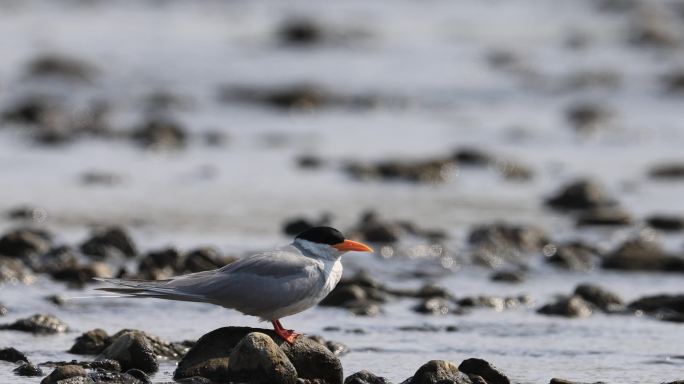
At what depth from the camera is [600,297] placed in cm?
1034

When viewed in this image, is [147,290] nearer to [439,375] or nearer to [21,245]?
[439,375]

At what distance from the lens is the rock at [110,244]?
11.7 m

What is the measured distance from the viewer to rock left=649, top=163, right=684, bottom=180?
52.7ft

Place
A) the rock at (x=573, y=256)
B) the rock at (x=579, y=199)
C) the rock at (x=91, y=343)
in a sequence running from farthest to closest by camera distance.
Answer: the rock at (x=579, y=199) < the rock at (x=573, y=256) < the rock at (x=91, y=343)

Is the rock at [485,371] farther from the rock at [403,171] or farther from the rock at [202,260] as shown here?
the rock at [403,171]

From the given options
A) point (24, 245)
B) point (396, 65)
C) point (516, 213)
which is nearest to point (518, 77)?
point (396, 65)

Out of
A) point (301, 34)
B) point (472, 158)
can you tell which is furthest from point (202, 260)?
point (301, 34)

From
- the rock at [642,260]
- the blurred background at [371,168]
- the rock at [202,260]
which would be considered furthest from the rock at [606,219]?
the rock at [202,260]

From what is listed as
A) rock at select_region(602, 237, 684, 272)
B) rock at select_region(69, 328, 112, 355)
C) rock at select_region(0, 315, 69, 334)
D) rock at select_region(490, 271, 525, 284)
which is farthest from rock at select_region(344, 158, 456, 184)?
rock at select_region(69, 328, 112, 355)

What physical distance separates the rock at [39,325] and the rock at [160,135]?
7841 mm

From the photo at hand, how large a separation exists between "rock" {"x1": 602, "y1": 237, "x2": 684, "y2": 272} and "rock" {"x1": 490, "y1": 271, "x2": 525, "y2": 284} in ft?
3.06

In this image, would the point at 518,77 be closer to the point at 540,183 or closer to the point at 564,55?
the point at 564,55

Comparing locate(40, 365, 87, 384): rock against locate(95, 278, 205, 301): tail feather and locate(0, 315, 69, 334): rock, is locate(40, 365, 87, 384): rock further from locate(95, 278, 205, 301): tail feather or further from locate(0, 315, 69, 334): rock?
locate(0, 315, 69, 334): rock

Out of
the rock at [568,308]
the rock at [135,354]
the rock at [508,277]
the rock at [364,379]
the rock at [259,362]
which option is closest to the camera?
the rock at [259,362]
